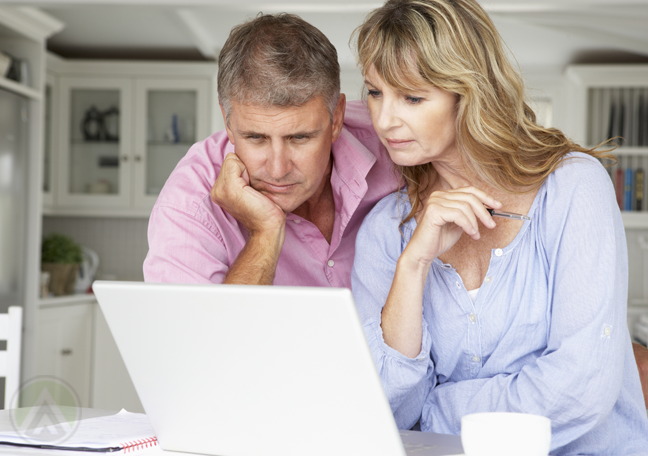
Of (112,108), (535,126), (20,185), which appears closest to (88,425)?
(535,126)

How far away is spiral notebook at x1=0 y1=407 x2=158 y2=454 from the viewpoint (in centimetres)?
89

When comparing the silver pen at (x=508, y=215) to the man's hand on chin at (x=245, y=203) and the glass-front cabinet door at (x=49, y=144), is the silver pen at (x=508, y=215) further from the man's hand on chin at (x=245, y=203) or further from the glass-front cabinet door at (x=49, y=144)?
the glass-front cabinet door at (x=49, y=144)

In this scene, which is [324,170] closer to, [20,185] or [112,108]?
A: [20,185]

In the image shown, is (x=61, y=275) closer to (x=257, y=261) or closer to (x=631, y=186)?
(x=257, y=261)

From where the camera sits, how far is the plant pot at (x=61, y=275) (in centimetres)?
413

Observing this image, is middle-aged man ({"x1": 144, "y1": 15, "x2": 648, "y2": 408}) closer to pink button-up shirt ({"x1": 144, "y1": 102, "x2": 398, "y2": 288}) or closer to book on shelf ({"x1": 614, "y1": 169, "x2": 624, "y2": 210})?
pink button-up shirt ({"x1": 144, "y1": 102, "x2": 398, "y2": 288})

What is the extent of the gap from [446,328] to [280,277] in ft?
1.76

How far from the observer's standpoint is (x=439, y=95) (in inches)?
49.5

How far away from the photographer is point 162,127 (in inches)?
190

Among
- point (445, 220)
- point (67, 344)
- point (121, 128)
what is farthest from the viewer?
point (121, 128)

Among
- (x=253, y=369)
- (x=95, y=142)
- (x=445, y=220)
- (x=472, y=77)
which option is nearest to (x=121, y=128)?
(x=95, y=142)

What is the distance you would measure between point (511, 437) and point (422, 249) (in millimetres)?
482

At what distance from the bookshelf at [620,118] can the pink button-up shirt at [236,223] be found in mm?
3286

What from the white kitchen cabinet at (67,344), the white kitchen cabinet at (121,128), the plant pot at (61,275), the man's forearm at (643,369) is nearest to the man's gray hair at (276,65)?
the man's forearm at (643,369)
